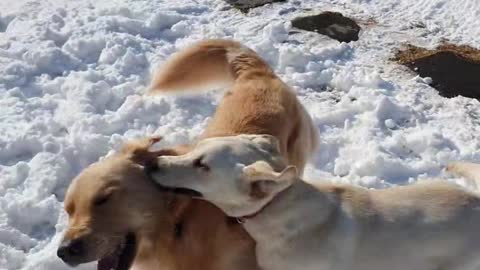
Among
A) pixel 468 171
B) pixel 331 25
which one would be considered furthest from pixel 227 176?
pixel 331 25

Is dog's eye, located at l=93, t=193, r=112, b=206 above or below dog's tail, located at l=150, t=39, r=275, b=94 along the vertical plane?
above

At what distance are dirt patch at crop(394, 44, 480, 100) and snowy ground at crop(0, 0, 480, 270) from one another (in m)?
0.11

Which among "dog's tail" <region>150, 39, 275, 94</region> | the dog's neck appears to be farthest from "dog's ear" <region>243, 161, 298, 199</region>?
"dog's tail" <region>150, 39, 275, 94</region>

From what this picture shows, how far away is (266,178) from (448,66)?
10.7 ft

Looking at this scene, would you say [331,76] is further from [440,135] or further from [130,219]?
[130,219]

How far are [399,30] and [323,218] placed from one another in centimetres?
334

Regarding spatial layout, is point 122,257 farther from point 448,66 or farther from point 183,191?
point 448,66

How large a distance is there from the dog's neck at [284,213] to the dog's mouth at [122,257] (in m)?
0.52

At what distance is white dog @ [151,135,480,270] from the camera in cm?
360

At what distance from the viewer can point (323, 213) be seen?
12.8ft

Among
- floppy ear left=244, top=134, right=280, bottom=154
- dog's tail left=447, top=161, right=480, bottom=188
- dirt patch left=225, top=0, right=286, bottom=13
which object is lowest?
dirt patch left=225, top=0, right=286, bottom=13

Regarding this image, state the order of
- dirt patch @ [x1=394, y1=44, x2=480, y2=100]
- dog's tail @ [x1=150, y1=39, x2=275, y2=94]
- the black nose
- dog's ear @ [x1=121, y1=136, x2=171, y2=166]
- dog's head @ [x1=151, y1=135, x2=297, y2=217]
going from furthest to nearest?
dirt patch @ [x1=394, y1=44, x2=480, y2=100], dog's tail @ [x1=150, y1=39, x2=275, y2=94], dog's ear @ [x1=121, y1=136, x2=171, y2=166], dog's head @ [x1=151, y1=135, x2=297, y2=217], the black nose

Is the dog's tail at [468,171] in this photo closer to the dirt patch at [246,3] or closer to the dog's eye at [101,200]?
the dog's eye at [101,200]

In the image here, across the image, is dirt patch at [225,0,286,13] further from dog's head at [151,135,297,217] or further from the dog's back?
dog's head at [151,135,297,217]
